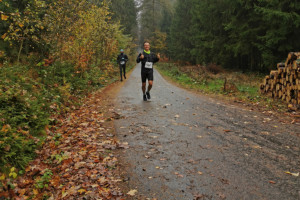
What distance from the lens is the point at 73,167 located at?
4090mm

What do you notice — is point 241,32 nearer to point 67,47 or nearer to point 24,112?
point 67,47

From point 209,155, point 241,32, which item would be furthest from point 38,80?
point 241,32

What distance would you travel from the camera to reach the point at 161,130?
19.1 ft

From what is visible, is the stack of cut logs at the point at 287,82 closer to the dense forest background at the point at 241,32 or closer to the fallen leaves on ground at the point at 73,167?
the dense forest background at the point at 241,32

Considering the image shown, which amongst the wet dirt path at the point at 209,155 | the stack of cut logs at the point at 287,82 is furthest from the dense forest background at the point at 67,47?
the stack of cut logs at the point at 287,82

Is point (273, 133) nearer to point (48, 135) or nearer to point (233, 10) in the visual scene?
point (48, 135)

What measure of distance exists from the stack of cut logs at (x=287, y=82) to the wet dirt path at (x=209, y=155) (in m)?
2.28

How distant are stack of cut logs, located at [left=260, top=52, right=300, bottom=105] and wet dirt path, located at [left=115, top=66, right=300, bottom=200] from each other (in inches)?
89.6

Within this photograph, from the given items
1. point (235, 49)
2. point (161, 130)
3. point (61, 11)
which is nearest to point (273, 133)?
point (161, 130)

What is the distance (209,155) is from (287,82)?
691 cm

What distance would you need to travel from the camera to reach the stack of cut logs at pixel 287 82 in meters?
8.48

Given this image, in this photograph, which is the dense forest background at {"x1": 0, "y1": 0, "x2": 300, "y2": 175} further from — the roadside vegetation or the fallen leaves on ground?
the fallen leaves on ground

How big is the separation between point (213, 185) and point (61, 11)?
9.39 meters

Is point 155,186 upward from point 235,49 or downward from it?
downward
